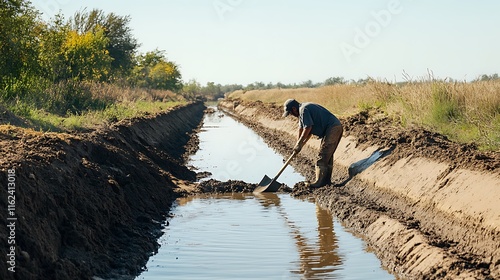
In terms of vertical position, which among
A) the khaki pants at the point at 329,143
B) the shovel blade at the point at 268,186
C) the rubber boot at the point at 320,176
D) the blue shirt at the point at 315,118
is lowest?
the shovel blade at the point at 268,186

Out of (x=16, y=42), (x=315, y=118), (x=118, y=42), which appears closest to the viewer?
(x=315, y=118)

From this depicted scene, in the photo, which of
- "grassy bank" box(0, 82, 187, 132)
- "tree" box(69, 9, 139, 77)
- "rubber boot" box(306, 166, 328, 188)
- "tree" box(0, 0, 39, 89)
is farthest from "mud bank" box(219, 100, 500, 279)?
"tree" box(69, 9, 139, 77)

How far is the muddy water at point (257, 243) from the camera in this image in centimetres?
863

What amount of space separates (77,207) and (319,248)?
3.30 meters

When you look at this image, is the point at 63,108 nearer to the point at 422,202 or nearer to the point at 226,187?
the point at 226,187

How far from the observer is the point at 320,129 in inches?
595

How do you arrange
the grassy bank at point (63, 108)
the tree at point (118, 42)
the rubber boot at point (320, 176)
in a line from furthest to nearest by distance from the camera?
the tree at point (118, 42)
the grassy bank at point (63, 108)
the rubber boot at point (320, 176)

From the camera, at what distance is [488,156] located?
11.1 metres

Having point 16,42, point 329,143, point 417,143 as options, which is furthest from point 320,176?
point 16,42

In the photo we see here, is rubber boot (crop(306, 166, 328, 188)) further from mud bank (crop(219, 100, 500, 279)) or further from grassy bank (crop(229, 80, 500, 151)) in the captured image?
grassy bank (crop(229, 80, 500, 151))

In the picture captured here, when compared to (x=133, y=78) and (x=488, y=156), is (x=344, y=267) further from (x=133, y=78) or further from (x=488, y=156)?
(x=133, y=78)

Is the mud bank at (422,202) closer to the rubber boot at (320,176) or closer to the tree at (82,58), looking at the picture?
the rubber boot at (320,176)

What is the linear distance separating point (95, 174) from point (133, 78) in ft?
154

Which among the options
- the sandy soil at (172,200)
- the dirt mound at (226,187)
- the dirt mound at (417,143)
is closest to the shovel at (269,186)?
the dirt mound at (226,187)
